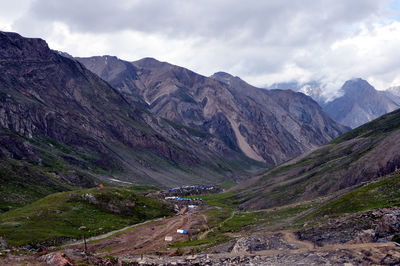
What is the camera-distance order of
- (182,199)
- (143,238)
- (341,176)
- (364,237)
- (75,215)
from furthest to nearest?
1. (182,199)
2. (341,176)
3. (75,215)
4. (143,238)
5. (364,237)

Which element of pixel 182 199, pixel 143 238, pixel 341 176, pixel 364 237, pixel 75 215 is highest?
pixel 75 215

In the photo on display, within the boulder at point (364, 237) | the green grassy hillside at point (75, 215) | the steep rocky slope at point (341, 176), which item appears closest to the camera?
the boulder at point (364, 237)

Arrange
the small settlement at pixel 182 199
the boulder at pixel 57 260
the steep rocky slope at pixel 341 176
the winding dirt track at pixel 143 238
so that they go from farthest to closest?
the small settlement at pixel 182 199, the steep rocky slope at pixel 341 176, the winding dirt track at pixel 143 238, the boulder at pixel 57 260

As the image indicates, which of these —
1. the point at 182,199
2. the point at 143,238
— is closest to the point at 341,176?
the point at 143,238

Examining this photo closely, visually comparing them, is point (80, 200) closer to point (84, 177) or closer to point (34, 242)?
point (34, 242)

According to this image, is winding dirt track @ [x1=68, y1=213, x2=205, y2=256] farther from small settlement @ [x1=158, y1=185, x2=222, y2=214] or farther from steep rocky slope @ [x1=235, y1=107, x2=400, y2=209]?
steep rocky slope @ [x1=235, y1=107, x2=400, y2=209]

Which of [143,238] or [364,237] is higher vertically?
[143,238]

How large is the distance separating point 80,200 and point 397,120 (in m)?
142

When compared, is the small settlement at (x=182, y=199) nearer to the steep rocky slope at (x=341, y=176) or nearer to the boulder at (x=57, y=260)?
the steep rocky slope at (x=341, y=176)

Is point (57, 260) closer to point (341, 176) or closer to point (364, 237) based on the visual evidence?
point (364, 237)

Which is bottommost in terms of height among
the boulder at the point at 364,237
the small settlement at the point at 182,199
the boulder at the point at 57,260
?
the boulder at the point at 364,237

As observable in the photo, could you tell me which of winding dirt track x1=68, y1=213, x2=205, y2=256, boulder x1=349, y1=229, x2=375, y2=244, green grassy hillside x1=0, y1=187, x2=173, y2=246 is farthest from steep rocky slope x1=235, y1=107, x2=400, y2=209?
boulder x1=349, y1=229, x2=375, y2=244

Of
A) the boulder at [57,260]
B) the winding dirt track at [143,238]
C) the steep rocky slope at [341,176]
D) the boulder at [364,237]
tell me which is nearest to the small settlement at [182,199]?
the steep rocky slope at [341,176]

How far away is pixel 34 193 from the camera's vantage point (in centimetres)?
12038
